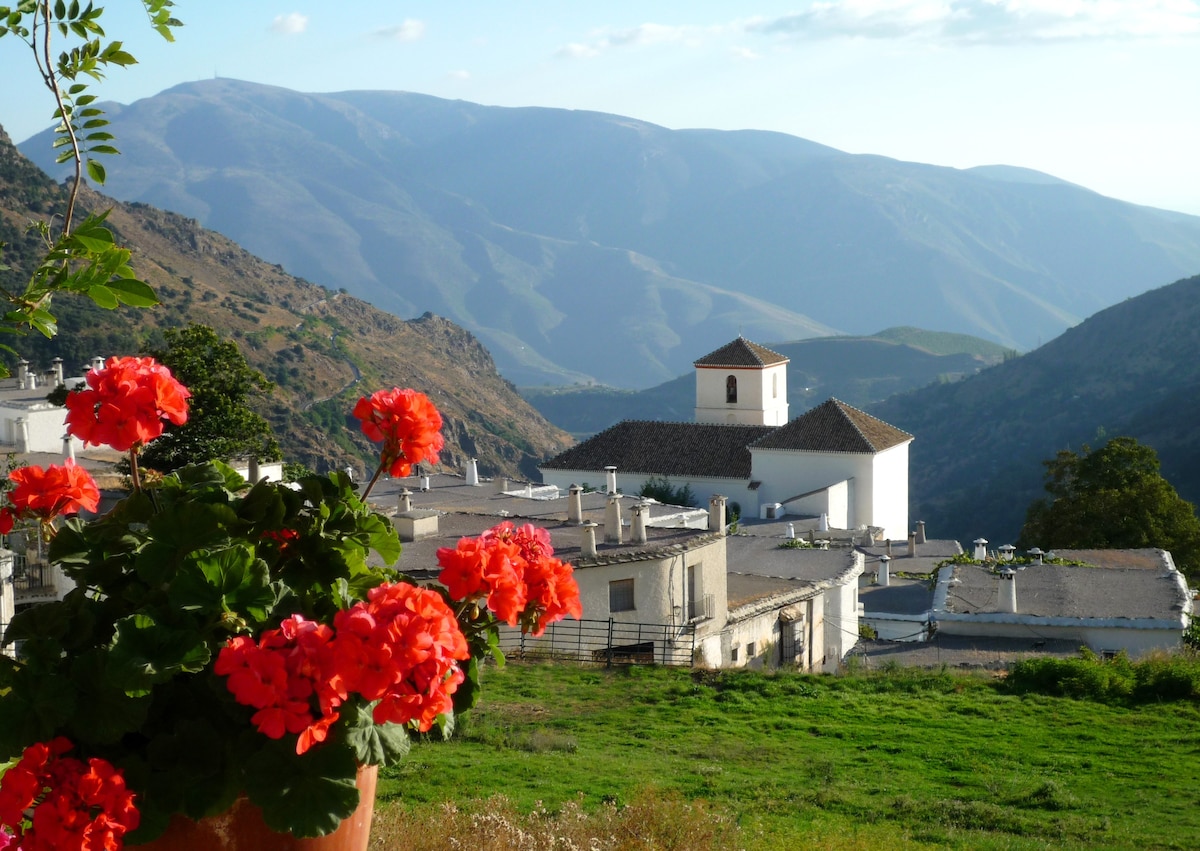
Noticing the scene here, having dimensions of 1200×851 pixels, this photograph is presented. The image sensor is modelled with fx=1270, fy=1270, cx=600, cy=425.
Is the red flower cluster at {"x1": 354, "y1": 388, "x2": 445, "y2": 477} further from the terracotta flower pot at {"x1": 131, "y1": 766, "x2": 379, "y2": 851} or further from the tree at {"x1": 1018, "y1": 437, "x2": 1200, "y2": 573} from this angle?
the tree at {"x1": 1018, "y1": 437, "x2": 1200, "y2": 573}

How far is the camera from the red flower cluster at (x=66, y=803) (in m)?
3.27

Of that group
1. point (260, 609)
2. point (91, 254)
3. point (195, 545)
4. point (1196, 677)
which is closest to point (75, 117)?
point (91, 254)

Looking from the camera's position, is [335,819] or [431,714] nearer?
[431,714]

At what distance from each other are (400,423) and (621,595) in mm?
14635

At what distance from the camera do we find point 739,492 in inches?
1815

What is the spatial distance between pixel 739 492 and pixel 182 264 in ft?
166

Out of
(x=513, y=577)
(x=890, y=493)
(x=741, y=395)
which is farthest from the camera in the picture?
(x=741, y=395)

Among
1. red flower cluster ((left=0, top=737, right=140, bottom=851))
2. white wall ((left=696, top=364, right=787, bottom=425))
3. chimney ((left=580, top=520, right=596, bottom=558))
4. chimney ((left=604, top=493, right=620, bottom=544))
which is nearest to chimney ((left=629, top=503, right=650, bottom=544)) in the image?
chimney ((left=604, top=493, right=620, bottom=544))

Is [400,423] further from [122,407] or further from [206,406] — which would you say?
[206,406]

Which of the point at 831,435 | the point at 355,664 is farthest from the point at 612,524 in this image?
the point at 831,435

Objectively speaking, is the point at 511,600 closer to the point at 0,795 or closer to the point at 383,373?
the point at 0,795

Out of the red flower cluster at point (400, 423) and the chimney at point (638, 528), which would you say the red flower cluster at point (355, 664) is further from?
the chimney at point (638, 528)

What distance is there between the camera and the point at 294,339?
77375mm

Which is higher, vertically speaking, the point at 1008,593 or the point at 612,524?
the point at 612,524
